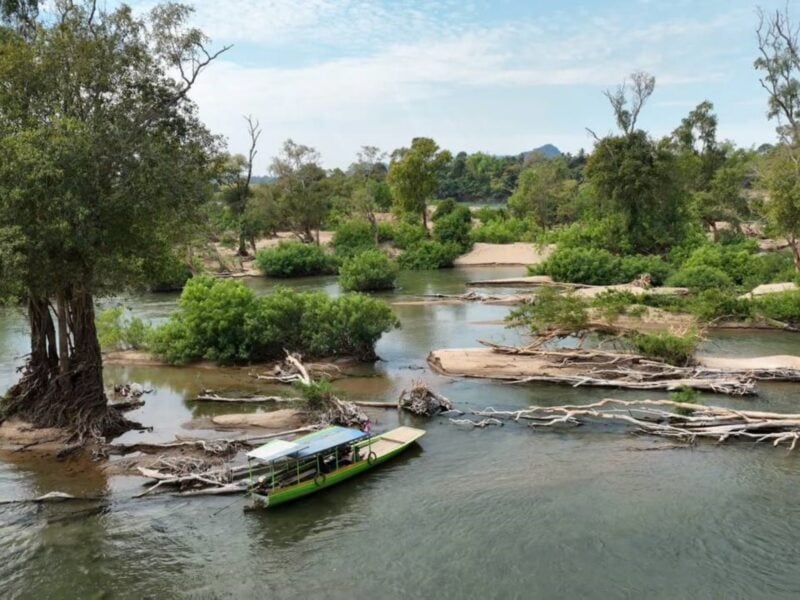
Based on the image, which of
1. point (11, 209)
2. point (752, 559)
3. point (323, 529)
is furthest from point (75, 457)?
point (752, 559)

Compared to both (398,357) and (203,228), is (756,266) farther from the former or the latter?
(203,228)

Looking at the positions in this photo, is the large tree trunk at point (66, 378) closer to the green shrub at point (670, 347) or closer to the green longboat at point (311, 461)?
the green longboat at point (311, 461)

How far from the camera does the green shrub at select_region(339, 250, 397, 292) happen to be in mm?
52406

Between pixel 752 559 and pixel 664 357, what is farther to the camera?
pixel 664 357

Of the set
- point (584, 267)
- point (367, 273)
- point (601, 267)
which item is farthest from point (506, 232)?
point (367, 273)

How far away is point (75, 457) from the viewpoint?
1969 centimetres

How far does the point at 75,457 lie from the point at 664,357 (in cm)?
2113

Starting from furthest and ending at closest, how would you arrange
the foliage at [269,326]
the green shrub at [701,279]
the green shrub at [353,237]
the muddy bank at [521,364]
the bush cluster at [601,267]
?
the green shrub at [353,237] < the bush cluster at [601,267] < the green shrub at [701,279] < the foliage at [269,326] < the muddy bank at [521,364]

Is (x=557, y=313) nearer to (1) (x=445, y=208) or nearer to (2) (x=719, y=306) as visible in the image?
(2) (x=719, y=306)

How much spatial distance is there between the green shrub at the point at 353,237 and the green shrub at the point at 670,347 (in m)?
48.8

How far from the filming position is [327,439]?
18.0 m

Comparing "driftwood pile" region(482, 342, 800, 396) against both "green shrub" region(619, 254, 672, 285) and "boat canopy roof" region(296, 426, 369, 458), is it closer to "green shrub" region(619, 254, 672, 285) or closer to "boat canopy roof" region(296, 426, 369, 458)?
"boat canopy roof" region(296, 426, 369, 458)

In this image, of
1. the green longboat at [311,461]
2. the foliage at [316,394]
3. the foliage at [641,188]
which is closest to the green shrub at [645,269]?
the foliage at [641,188]

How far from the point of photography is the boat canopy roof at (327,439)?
17184mm
